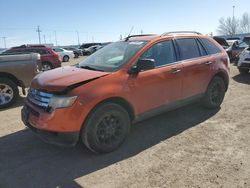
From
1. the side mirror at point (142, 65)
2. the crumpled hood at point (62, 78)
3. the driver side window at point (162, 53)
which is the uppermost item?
the driver side window at point (162, 53)

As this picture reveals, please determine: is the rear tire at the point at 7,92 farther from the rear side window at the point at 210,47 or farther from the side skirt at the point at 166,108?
the rear side window at the point at 210,47

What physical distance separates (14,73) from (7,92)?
553 millimetres

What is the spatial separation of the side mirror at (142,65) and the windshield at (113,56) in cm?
20

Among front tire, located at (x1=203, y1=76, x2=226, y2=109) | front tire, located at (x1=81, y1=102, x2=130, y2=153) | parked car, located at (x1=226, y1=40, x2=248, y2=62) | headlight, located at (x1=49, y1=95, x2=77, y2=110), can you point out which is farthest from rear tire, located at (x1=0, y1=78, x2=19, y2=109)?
parked car, located at (x1=226, y1=40, x2=248, y2=62)

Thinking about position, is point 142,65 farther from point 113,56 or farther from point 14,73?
point 14,73

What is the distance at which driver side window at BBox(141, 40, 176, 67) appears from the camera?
16.4ft

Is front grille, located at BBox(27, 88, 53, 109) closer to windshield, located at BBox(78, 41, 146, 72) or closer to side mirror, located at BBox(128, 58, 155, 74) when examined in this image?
windshield, located at BBox(78, 41, 146, 72)

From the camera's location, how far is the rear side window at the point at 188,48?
5.56 metres

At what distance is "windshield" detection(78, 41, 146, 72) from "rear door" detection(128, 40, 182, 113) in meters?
0.26

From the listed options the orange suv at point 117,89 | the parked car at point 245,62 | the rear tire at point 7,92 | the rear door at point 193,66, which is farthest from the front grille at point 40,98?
the parked car at point 245,62

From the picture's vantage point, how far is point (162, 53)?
5.23m

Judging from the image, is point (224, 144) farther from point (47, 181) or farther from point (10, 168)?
point (10, 168)

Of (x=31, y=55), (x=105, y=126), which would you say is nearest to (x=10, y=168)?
(x=105, y=126)

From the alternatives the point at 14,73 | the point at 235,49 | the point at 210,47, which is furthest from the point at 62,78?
the point at 235,49
